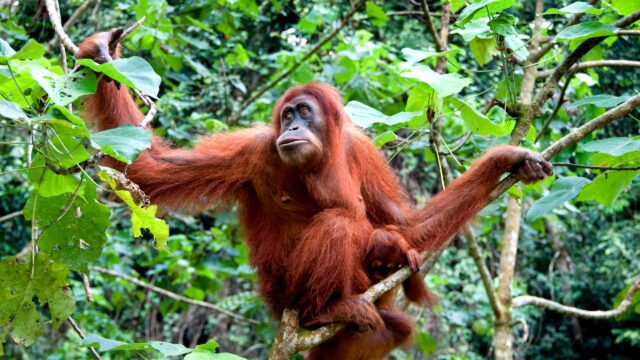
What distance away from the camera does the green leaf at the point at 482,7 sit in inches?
123

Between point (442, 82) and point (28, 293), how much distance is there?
6.34ft

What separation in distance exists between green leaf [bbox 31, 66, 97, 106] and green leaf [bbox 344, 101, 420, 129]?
158cm

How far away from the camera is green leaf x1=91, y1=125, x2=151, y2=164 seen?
2.08 metres

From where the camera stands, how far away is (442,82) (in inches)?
120

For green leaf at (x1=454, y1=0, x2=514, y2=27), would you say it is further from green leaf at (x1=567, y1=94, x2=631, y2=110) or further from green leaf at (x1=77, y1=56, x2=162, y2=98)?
green leaf at (x1=77, y1=56, x2=162, y2=98)

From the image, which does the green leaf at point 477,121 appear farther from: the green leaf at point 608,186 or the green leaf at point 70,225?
the green leaf at point 70,225

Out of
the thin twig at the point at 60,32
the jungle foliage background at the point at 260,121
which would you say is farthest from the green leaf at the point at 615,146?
the thin twig at the point at 60,32

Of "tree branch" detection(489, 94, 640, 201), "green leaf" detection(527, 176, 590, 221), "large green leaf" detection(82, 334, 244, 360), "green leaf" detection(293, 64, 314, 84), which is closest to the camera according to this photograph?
"large green leaf" detection(82, 334, 244, 360)

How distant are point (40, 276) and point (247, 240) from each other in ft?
5.02

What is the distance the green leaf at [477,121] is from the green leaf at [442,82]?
290mm

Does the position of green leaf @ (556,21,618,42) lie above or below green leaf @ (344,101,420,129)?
above

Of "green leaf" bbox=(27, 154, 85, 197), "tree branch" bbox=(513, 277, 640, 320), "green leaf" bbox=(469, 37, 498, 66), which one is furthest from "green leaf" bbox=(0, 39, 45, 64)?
"tree branch" bbox=(513, 277, 640, 320)

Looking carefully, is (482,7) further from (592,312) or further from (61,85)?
(592,312)

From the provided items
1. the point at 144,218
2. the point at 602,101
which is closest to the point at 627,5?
the point at 602,101
